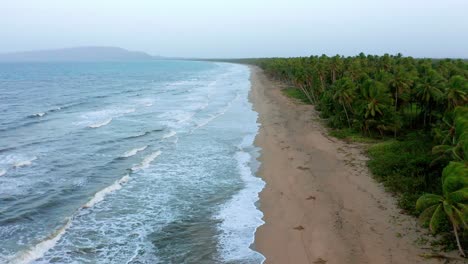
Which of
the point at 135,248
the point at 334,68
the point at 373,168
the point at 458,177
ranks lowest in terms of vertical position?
the point at 135,248

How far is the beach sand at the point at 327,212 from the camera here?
16031 mm

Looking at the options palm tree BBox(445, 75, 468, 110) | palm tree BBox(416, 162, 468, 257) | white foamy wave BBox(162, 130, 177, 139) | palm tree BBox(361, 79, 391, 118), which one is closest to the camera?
palm tree BBox(416, 162, 468, 257)

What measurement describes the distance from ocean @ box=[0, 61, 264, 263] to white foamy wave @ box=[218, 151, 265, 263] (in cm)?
5

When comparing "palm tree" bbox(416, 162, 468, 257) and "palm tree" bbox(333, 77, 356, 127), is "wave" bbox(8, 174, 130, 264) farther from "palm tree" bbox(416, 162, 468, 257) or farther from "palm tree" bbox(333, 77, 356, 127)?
"palm tree" bbox(333, 77, 356, 127)

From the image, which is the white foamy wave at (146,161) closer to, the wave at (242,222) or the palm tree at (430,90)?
the wave at (242,222)

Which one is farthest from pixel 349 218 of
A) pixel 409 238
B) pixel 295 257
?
pixel 295 257

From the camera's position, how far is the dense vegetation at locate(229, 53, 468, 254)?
14.6 m

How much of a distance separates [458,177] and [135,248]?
12247 millimetres

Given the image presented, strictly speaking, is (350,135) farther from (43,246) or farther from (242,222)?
(43,246)

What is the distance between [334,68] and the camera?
55.1m

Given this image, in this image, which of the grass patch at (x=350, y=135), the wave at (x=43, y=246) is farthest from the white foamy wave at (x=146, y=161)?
the grass patch at (x=350, y=135)

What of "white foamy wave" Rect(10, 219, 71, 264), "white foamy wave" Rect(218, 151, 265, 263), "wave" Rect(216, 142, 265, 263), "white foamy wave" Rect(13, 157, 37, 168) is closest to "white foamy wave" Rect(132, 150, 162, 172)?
"wave" Rect(216, 142, 265, 263)

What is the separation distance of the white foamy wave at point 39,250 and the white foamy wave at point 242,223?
6912mm

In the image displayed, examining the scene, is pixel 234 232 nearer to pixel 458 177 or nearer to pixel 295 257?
pixel 295 257
